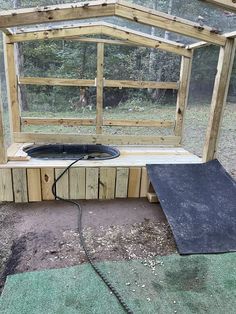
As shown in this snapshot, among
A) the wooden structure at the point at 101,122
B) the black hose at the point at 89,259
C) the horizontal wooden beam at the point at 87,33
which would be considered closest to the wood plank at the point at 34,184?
the wooden structure at the point at 101,122

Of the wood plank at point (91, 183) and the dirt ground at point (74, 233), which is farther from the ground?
the wood plank at point (91, 183)

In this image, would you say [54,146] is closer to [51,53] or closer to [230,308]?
[51,53]

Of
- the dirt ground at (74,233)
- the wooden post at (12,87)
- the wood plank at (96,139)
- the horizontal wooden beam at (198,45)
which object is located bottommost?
the dirt ground at (74,233)

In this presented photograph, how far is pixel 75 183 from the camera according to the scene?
2824 millimetres

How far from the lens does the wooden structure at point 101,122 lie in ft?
7.09

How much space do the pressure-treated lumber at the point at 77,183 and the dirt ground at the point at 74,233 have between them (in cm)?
13

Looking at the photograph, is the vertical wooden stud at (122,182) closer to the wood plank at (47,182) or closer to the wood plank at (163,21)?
the wood plank at (47,182)

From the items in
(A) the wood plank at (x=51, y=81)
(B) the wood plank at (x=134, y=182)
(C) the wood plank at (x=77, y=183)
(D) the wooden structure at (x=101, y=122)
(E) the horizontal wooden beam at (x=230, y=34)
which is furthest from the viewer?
(A) the wood plank at (x=51, y=81)

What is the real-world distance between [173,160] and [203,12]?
1650 mm

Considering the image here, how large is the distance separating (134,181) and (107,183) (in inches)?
11.9

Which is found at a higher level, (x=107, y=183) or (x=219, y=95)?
(x=219, y=95)

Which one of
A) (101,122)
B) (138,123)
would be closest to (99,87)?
(101,122)

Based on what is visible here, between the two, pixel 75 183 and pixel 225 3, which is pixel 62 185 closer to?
pixel 75 183

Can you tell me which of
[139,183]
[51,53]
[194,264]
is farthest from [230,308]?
[51,53]
